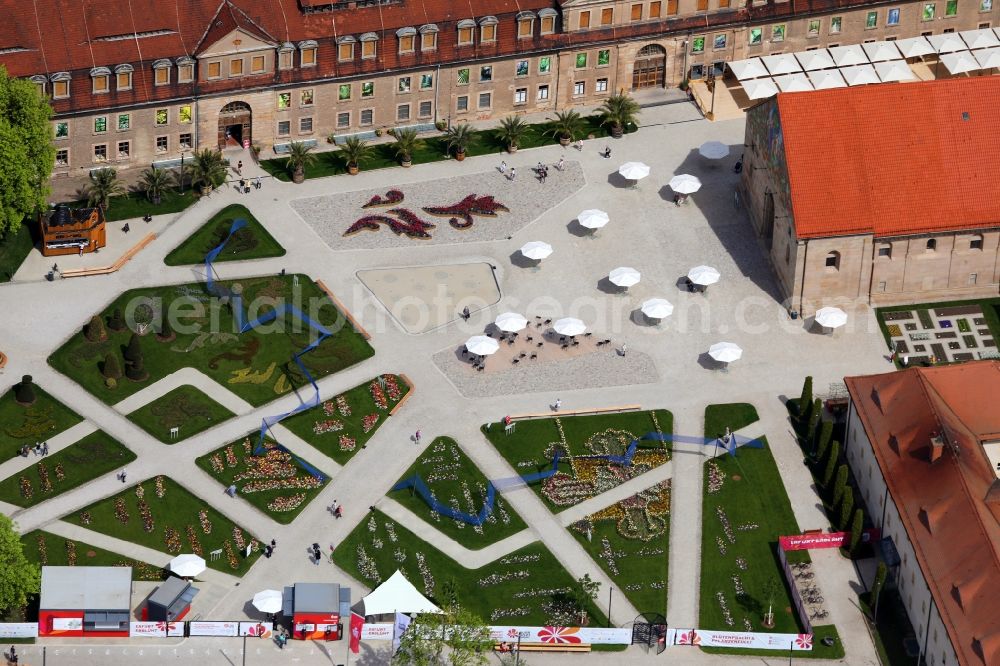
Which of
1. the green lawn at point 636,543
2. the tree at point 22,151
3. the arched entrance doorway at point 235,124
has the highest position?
the arched entrance doorway at point 235,124

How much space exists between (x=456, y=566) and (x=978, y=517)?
35422 millimetres

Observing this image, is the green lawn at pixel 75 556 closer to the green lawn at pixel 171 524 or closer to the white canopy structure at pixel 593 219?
the green lawn at pixel 171 524


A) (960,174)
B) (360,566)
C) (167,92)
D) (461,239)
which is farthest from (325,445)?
(960,174)

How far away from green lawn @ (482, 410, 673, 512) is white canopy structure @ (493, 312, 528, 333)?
9.58 metres

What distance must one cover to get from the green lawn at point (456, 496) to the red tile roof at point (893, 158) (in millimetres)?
32617

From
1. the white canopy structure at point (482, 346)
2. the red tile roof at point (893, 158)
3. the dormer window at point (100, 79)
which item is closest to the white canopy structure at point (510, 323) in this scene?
the white canopy structure at point (482, 346)

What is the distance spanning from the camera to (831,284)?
182000 mm

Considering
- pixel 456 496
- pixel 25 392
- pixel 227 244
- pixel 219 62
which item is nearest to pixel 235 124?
pixel 219 62

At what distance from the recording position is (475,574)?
160m

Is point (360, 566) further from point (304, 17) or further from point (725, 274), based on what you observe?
point (304, 17)

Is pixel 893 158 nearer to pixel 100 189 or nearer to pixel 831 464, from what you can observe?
pixel 831 464

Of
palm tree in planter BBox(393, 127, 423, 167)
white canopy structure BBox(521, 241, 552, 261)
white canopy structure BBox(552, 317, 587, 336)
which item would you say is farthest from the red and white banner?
palm tree in planter BBox(393, 127, 423, 167)

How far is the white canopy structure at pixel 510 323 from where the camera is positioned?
585ft

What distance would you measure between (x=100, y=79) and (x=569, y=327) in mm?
45302
